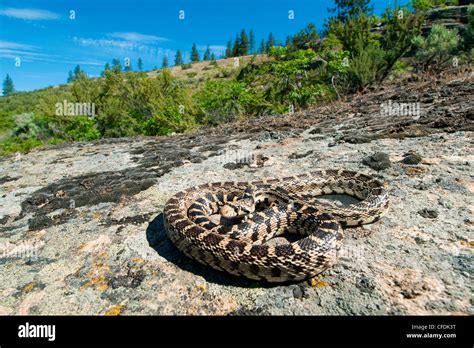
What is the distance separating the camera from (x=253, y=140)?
34.3 feet

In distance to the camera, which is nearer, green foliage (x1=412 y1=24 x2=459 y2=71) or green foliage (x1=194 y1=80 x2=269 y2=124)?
green foliage (x1=194 y1=80 x2=269 y2=124)

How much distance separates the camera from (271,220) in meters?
5.03

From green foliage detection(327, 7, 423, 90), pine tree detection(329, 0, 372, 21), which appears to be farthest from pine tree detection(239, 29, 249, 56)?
green foliage detection(327, 7, 423, 90)

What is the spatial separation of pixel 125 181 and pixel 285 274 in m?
5.21

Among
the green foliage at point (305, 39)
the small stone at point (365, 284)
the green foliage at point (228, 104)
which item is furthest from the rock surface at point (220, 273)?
the green foliage at point (305, 39)

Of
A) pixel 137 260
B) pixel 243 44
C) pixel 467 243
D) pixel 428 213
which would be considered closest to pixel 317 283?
pixel 467 243

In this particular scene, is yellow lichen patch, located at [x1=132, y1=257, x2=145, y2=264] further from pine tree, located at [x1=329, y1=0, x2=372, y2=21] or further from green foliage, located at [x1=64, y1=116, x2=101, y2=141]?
pine tree, located at [x1=329, y1=0, x2=372, y2=21]

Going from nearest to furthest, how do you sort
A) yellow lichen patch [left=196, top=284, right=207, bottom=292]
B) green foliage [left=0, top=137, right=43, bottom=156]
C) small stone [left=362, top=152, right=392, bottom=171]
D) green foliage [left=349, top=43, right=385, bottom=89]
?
1. yellow lichen patch [left=196, top=284, right=207, bottom=292]
2. small stone [left=362, top=152, right=392, bottom=171]
3. green foliage [left=349, top=43, right=385, bottom=89]
4. green foliage [left=0, top=137, right=43, bottom=156]

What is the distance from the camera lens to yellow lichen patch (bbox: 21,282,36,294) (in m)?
3.95

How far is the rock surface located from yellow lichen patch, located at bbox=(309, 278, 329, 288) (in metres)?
0.02

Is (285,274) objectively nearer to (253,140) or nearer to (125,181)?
(125,181)

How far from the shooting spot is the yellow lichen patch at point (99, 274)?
156 inches

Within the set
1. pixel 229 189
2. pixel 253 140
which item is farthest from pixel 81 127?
pixel 229 189
